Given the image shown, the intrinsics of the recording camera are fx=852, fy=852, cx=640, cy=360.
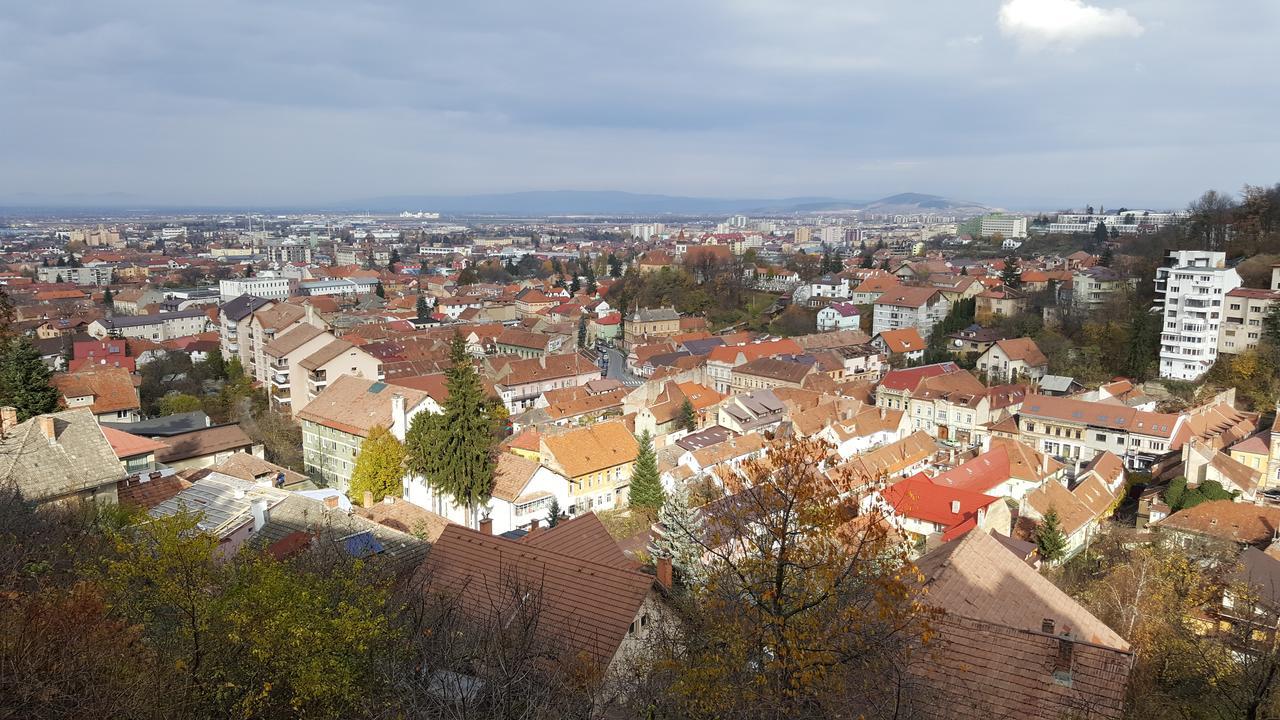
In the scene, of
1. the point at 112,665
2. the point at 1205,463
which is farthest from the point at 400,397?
the point at 1205,463

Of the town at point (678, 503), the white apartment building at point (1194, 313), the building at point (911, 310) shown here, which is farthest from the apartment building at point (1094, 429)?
the building at point (911, 310)

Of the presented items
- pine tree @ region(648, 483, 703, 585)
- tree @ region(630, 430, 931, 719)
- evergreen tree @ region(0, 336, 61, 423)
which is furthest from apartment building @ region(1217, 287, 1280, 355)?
evergreen tree @ region(0, 336, 61, 423)

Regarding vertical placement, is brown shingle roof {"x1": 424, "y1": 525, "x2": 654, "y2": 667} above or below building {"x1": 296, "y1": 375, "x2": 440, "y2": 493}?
above

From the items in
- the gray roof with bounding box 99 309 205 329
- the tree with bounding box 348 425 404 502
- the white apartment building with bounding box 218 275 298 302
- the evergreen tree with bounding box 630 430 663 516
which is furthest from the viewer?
the white apartment building with bounding box 218 275 298 302

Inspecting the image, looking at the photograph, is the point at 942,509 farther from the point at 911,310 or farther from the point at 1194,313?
the point at 911,310

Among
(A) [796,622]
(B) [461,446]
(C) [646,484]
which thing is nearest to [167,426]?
(B) [461,446]

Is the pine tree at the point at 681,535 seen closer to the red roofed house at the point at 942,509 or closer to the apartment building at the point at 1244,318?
the red roofed house at the point at 942,509

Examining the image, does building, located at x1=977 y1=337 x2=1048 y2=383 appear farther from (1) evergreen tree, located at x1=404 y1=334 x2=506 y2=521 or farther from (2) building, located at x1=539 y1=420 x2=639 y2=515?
(1) evergreen tree, located at x1=404 y1=334 x2=506 y2=521
